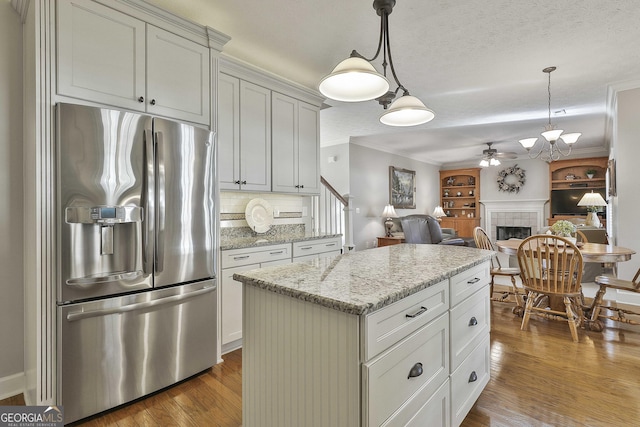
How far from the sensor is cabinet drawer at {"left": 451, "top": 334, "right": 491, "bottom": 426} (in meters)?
1.57

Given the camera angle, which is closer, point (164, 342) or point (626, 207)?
point (164, 342)

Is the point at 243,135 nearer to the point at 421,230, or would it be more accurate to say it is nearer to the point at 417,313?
the point at 417,313

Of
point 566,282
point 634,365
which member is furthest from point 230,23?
point 634,365

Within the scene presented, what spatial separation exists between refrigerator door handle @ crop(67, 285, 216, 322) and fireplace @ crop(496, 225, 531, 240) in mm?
9045

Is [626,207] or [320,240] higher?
[626,207]

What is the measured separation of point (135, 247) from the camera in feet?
6.33

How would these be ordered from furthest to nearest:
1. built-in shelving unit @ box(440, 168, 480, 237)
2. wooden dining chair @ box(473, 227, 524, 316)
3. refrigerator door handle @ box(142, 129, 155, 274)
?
built-in shelving unit @ box(440, 168, 480, 237) → wooden dining chair @ box(473, 227, 524, 316) → refrigerator door handle @ box(142, 129, 155, 274)

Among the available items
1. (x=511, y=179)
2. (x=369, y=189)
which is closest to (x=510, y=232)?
(x=511, y=179)

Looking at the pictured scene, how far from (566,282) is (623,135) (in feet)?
7.56

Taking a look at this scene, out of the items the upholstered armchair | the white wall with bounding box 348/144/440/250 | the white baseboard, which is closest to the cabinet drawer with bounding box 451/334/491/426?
the white baseboard

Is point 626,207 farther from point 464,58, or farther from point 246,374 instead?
point 246,374

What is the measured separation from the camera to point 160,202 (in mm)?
2033

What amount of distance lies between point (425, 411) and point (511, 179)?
9.24m

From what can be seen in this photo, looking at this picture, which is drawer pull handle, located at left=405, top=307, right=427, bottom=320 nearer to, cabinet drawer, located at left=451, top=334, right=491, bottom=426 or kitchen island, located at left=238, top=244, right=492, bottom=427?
kitchen island, located at left=238, top=244, right=492, bottom=427
